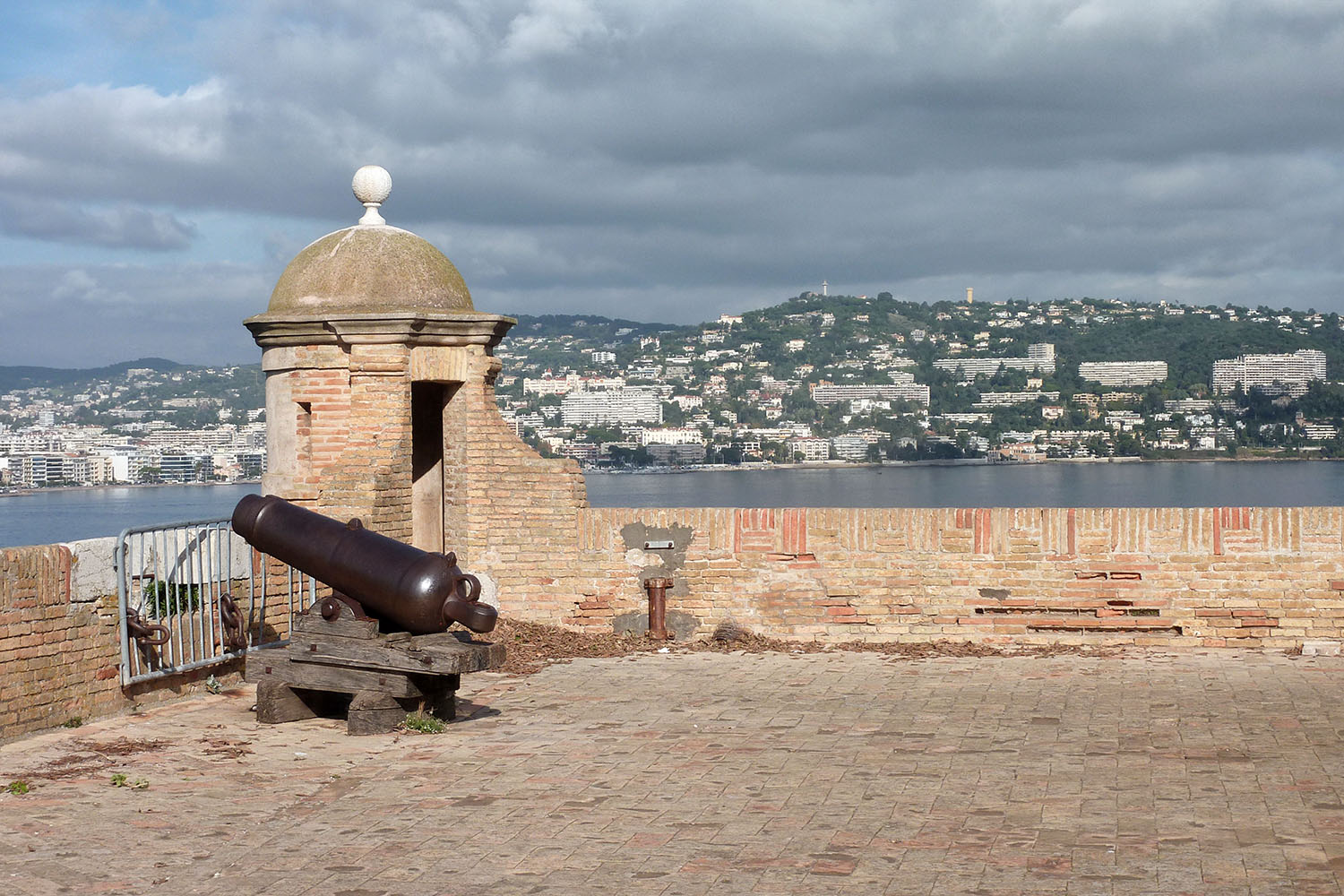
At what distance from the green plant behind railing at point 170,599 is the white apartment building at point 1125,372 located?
111 m

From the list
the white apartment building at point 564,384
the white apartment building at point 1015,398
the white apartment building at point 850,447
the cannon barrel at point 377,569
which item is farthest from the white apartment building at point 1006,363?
the cannon barrel at point 377,569

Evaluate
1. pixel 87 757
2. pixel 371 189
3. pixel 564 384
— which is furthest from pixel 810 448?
pixel 87 757

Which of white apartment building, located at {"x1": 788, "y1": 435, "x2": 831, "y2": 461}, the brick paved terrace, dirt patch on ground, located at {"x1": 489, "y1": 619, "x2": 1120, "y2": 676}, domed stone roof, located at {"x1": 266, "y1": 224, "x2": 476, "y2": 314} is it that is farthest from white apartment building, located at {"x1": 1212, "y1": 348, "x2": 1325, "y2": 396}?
the brick paved terrace

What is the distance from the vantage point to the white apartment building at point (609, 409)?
99.6 meters

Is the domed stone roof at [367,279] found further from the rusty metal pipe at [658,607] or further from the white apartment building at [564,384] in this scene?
the white apartment building at [564,384]

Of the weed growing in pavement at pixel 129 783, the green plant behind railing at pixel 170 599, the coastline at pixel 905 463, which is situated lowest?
the coastline at pixel 905 463

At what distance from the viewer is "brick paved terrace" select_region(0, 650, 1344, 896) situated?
16.1 ft

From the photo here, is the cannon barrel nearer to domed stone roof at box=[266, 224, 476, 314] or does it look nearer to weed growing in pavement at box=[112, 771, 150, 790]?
weed growing in pavement at box=[112, 771, 150, 790]

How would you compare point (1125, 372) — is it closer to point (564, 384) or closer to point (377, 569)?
point (564, 384)

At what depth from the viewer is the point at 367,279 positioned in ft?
37.8

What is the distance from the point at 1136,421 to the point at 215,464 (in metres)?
67.3

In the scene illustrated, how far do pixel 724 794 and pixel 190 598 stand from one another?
4064mm

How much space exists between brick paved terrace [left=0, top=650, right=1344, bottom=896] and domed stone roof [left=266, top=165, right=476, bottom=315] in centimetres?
382

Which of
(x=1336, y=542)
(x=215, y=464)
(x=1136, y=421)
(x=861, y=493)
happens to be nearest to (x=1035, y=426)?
(x=1136, y=421)
